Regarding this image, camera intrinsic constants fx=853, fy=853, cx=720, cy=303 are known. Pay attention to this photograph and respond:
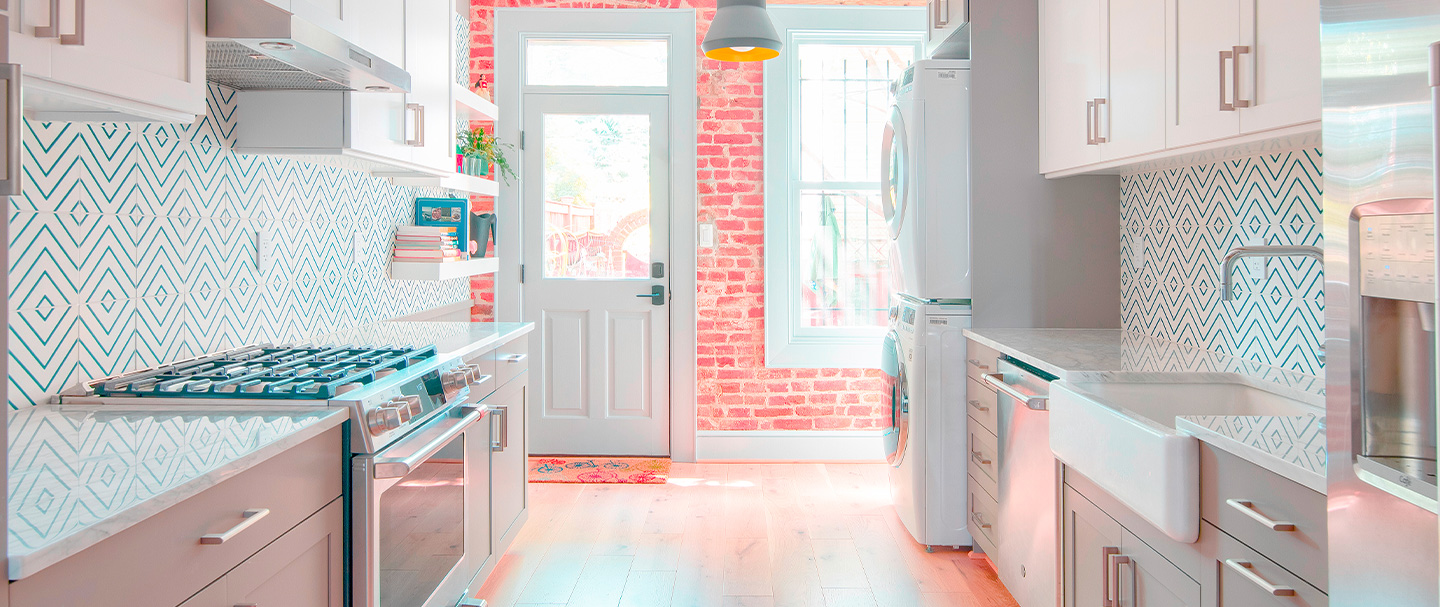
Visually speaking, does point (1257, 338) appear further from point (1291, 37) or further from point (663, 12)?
point (663, 12)

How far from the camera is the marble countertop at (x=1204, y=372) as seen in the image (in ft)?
4.27

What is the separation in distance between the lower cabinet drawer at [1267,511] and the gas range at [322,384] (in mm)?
1571

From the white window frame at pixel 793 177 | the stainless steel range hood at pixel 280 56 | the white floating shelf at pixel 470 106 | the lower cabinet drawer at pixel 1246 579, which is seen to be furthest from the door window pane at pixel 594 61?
the lower cabinet drawer at pixel 1246 579

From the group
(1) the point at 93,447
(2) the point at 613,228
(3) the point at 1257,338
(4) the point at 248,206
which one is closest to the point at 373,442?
(1) the point at 93,447

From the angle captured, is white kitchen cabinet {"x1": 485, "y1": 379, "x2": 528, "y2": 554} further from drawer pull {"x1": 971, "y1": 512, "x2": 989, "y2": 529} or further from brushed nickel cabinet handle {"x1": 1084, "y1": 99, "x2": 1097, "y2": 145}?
brushed nickel cabinet handle {"x1": 1084, "y1": 99, "x2": 1097, "y2": 145}

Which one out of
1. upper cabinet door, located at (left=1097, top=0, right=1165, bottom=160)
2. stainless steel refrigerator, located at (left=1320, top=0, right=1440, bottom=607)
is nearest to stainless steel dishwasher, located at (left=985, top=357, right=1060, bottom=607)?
upper cabinet door, located at (left=1097, top=0, right=1165, bottom=160)

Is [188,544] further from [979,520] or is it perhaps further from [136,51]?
[979,520]

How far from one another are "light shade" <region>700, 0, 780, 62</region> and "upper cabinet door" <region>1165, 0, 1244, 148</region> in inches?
54.1

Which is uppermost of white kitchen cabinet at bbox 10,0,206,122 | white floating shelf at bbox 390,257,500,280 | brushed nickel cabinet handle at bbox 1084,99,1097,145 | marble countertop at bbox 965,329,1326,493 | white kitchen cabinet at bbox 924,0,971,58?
white kitchen cabinet at bbox 924,0,971,58

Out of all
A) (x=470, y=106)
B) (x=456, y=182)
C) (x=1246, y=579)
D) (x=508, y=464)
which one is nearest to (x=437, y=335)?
(x=508, y=464)

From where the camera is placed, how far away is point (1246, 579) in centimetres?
136

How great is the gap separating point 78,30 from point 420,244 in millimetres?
2127

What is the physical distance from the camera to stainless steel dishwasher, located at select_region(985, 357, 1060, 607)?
2.26 m

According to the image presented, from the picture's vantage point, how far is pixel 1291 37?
1718 mm
